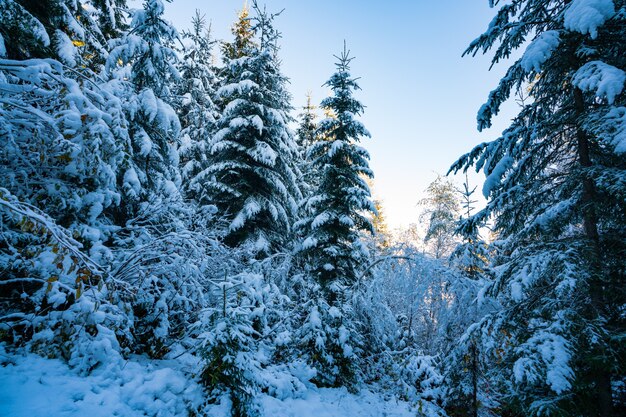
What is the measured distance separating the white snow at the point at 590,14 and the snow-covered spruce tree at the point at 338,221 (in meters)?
6.81

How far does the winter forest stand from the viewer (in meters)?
3.98

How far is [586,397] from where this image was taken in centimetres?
437

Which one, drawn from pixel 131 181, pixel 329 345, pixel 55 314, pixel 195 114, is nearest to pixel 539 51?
pixel 329 345

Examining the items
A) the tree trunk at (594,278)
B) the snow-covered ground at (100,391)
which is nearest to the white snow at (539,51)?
the tree trunk at (594,278)

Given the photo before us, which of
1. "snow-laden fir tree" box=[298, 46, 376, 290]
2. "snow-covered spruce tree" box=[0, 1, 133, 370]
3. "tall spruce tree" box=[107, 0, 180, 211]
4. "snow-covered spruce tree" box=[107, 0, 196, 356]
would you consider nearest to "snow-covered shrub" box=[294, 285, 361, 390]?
"snow-laden fir tree" box=[298, 46, 376, 290]

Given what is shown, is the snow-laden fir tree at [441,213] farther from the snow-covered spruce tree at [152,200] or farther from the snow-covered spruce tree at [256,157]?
the snow-covered spruce tree at [152,200]

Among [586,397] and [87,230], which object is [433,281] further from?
[87,230]

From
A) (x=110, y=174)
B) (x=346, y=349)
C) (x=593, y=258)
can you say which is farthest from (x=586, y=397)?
(x=110, y=174)

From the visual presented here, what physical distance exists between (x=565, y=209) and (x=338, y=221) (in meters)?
6.35

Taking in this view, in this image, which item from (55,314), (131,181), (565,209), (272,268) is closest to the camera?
(55,314)

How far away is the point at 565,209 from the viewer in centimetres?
521

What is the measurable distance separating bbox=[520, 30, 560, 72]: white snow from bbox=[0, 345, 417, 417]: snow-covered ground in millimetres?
7249

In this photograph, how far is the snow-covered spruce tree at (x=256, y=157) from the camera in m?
11.8

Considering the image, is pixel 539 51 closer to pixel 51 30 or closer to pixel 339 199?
pixel 339 199
